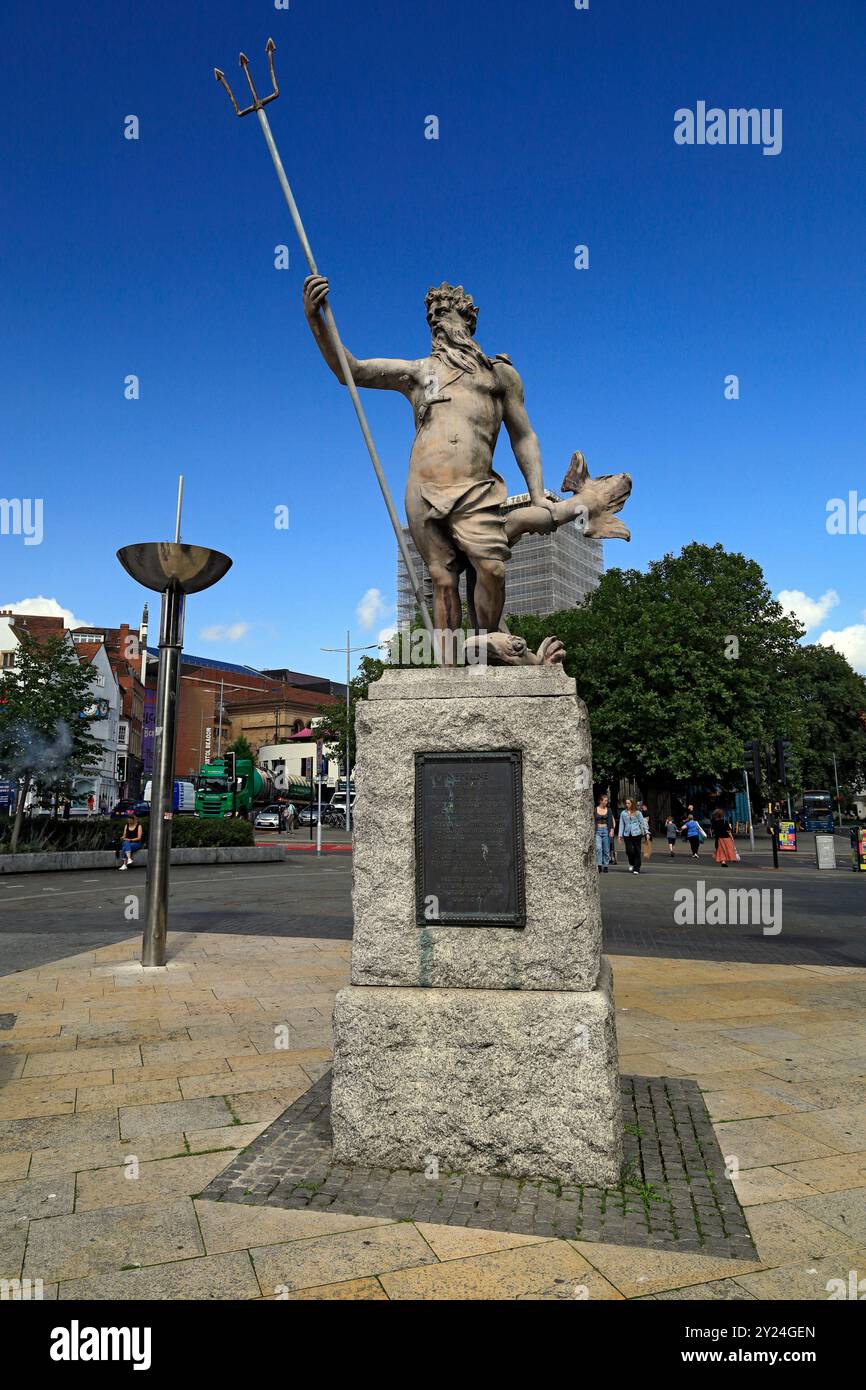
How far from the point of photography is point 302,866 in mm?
23203

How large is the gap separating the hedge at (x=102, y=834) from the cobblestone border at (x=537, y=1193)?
19.1 metres

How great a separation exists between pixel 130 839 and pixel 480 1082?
18628 mm

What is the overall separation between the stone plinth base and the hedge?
19.1 metres

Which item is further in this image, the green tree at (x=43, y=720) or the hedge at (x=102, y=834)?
the hedge at (x=102, y=834)

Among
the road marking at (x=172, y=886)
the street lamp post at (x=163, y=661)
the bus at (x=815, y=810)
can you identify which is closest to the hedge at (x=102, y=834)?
the road marking at (x=172, y=886)

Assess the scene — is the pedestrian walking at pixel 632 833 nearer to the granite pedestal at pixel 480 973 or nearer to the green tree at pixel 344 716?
the granite pedestal at pixel 480 973

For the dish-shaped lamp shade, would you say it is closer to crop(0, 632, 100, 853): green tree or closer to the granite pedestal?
the granite pedestal

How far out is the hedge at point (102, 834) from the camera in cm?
2256

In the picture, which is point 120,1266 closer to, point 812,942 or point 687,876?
point 812,942

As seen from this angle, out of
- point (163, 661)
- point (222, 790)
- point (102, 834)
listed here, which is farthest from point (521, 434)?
point (222, 790)

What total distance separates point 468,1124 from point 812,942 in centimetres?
801

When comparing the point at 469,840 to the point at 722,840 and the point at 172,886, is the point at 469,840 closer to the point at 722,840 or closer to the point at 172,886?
the point at 172,886

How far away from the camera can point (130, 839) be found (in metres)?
20.7

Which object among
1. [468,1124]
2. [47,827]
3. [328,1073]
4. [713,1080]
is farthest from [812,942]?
[47,827]
